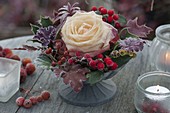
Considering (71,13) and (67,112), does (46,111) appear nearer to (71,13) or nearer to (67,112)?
(67,112)

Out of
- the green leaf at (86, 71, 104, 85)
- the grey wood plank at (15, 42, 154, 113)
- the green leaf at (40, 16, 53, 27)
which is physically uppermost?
the green leaf at (40, 16, 53, 27)

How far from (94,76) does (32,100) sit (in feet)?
0.73

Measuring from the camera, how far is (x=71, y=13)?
3.63 feet

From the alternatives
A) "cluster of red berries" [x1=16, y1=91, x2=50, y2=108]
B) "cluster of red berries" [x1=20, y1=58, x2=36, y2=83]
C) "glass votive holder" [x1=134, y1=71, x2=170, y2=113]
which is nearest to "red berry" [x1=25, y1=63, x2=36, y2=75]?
"cluster of red berries" [x1=20, y1=58, x2=36, y2=83]

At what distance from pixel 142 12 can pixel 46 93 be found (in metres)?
1.35

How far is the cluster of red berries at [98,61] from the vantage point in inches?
38.4

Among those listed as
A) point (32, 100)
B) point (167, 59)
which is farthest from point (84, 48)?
point (167, 59)

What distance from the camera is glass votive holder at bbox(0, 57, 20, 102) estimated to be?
1.12m

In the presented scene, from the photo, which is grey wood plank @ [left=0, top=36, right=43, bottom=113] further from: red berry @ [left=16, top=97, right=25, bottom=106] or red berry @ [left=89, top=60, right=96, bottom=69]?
red berry @ [left=89, top=60, right=96, bottom=69]

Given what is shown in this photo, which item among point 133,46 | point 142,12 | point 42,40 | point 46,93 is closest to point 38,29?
point 42,40

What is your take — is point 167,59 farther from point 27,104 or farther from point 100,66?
point 27,104

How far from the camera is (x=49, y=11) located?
256 cm

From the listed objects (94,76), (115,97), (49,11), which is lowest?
(49,11)

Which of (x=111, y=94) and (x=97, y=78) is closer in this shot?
(x=97, y=78)
